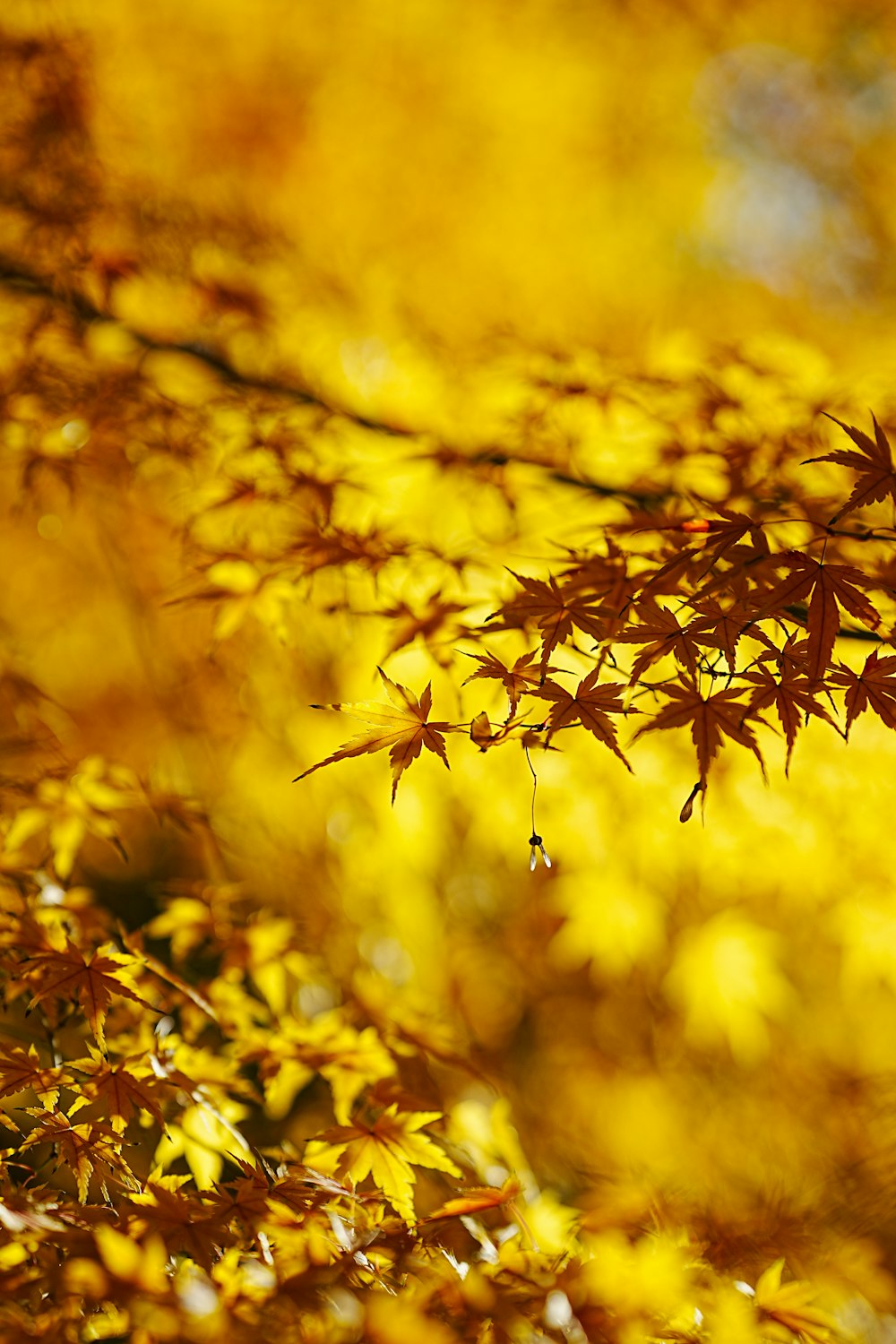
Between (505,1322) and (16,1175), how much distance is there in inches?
57.4

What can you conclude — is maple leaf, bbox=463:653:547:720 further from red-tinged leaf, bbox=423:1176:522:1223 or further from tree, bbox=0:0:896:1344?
red-tinged leaf, bbox=423:1176:522:1223

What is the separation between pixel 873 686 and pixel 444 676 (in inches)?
50.0

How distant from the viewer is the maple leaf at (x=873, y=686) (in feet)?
3.00

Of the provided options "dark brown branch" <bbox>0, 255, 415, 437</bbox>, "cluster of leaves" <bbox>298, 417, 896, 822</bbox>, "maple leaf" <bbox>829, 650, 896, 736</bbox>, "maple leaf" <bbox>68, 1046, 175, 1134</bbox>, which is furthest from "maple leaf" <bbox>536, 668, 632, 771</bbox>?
"dark brown branch" <bbox>0, 255, 415, 437</bbox>

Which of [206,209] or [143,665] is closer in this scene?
[206,209]

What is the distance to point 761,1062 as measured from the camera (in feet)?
9.06

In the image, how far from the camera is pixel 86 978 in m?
1.17

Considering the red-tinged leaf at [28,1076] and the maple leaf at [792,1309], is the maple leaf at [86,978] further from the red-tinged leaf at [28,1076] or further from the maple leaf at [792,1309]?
the maple leaf at [792,1309]

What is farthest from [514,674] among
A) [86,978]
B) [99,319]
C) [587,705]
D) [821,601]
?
[99,319]

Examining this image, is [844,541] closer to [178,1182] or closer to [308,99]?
[178,1182]

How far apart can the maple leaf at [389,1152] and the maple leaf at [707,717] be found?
691mm

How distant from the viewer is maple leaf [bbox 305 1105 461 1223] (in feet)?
3.92

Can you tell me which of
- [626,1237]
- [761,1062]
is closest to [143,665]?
[626,1237]

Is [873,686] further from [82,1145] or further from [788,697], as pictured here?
[82,1145]
